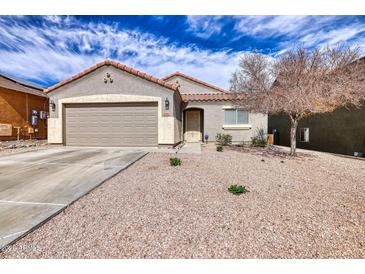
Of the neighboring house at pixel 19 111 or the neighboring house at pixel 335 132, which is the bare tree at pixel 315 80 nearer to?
the neighboring house at pixel 335 132

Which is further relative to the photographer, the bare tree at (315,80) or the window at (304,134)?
the window at (304,134)

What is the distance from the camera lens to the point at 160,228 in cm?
262

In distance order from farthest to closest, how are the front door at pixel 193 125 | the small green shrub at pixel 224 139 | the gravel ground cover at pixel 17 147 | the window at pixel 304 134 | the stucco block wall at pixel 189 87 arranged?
the stucco block wall at pixel 189 87
the front door at pixel 193 125
the window at pixel 304 134
the small green shrub at pixel 224 139
the gravel ground cover at pixel 17 147

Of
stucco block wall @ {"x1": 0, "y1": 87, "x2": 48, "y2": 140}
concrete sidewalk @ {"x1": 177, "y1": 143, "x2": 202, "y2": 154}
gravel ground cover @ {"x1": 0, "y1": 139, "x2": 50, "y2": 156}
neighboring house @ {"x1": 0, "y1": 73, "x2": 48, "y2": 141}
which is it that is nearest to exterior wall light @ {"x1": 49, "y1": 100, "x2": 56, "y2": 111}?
gravel ground cover @ {"x1": 0, "y1": 139, "x2": 50, "y2": 156}

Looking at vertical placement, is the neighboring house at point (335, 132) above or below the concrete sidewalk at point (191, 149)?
above

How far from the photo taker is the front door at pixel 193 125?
13.9 metres

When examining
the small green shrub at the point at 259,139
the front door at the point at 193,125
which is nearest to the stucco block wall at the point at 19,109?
the front door at the point at 193,125

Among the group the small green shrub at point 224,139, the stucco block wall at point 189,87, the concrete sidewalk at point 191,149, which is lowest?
the concrete sidewalk at point 191,149

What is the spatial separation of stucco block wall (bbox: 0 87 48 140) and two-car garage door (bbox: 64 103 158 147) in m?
5.96

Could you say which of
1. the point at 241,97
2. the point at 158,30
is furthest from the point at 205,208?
the point at 241,97

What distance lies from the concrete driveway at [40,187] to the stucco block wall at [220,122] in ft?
25.7

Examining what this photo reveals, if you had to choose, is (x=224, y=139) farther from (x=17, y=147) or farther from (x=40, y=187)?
(x=17, y=147)

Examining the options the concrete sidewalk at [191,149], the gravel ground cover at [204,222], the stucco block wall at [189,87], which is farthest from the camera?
the stucco block wall at [189,87]

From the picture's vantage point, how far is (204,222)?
277 cm
